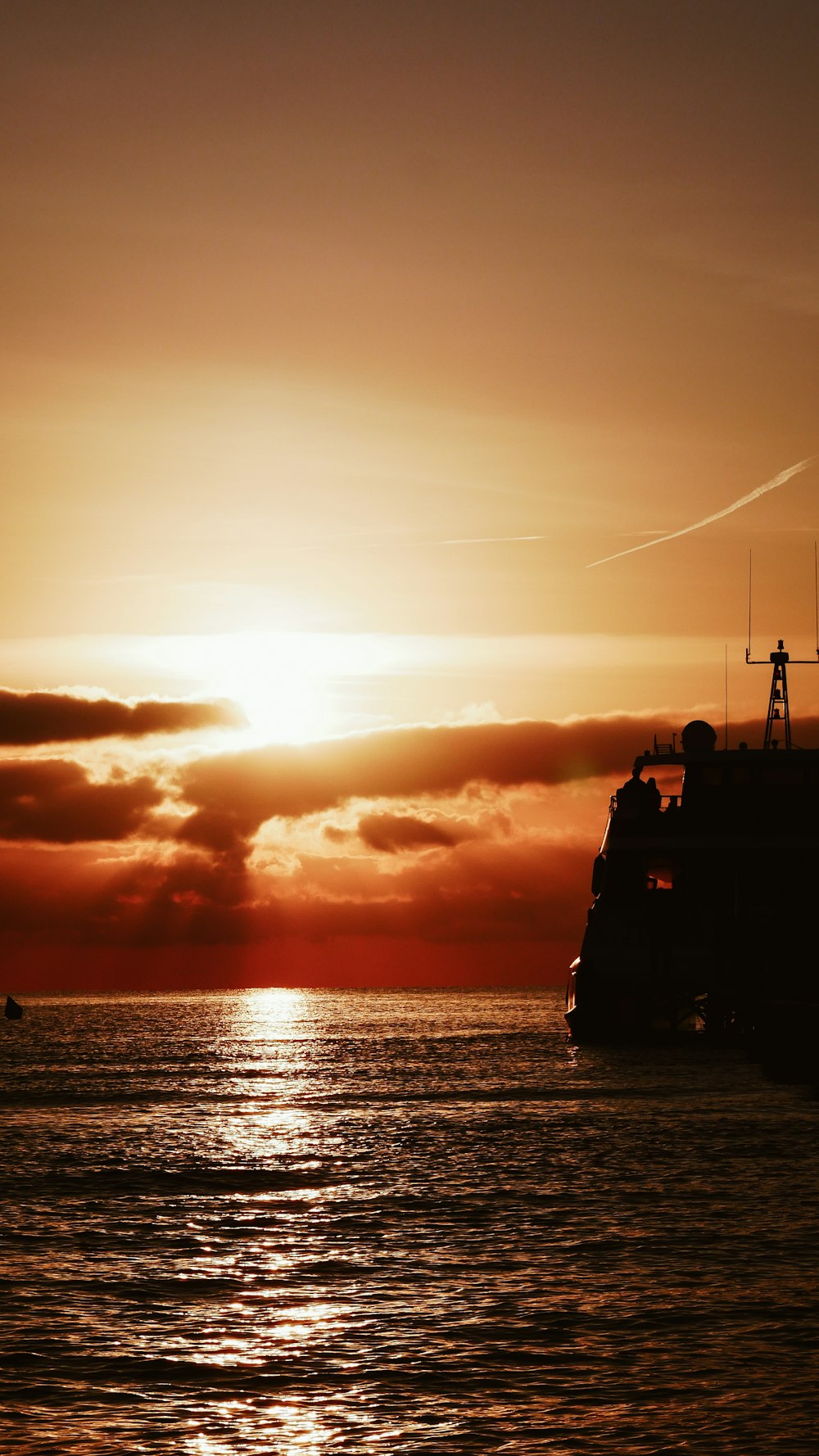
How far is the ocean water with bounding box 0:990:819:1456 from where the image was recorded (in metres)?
13.0

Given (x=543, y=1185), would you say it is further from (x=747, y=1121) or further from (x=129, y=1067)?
(x=129, y=1067)

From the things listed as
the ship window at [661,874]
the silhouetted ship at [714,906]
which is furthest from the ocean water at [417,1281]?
the ship window at [661,874]

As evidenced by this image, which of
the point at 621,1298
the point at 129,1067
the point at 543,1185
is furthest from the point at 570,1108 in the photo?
the point at 129,1067

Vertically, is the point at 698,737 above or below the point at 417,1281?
above

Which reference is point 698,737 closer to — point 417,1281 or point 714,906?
point 714,906

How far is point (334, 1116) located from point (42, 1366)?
3026 cm

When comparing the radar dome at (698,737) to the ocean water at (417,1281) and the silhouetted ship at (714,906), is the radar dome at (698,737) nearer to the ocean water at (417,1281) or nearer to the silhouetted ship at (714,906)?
the silhouetted ship at (714,906)

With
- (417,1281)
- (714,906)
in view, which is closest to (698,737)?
(714,906)

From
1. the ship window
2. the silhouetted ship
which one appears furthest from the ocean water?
the ship window

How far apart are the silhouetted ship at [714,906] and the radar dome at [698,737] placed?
2744mm

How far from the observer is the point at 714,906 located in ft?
180

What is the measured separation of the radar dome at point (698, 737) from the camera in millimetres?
61938

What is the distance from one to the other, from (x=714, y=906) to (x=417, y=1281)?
3769 centimetres

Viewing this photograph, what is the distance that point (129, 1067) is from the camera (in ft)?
245
